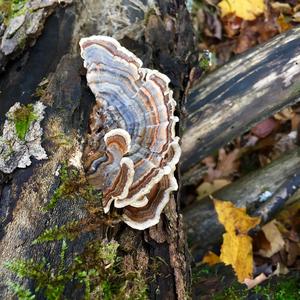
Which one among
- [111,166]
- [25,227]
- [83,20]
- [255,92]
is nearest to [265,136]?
[255,92]

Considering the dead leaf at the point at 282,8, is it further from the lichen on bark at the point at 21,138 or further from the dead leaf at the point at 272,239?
the lichen on bark at the point at 21,138

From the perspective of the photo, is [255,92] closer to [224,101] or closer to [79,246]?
[224,101]

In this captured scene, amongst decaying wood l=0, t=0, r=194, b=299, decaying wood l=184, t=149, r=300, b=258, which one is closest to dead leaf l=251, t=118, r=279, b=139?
decaying wood l=184, t=149, r=300, b=258

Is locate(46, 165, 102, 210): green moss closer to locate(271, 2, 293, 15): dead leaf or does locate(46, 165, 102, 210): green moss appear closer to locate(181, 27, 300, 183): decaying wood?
locate(181, 27, 300, 183): decaying wood

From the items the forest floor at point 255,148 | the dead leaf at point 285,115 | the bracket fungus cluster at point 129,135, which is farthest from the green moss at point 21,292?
the dead leaf at point 285,115

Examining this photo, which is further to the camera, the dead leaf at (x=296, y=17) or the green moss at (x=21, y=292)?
the dead leaf at (x=296, y=17)
